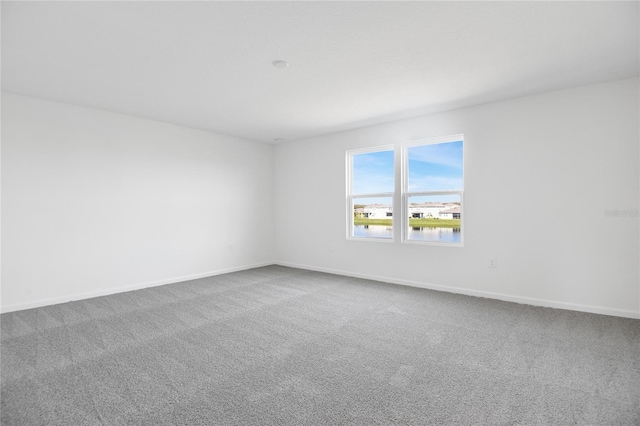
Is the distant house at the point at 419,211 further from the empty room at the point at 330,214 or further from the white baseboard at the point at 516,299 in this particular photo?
the white baseboard at the point at 516,299

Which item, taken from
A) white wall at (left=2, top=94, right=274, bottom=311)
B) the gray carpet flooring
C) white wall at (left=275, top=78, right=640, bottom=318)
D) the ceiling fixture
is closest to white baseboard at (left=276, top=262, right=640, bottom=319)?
white wall at (left=275, top=78, right=640, bottom=318)

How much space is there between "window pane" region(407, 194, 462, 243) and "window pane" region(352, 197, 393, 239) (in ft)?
1.20

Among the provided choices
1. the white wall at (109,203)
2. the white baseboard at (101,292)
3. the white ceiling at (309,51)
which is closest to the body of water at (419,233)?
the white ceiling at (309,51)

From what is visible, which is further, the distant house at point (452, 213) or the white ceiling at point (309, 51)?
the distant house at point (452, 213)

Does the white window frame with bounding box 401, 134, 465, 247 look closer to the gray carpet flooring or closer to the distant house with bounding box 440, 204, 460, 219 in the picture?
the distant house with bounding box 440, 204, 460, 219

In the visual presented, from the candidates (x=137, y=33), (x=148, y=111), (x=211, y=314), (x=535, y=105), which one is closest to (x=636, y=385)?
(x=535, y=105)

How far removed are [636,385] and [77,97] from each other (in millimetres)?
5803

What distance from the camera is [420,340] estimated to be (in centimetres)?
268

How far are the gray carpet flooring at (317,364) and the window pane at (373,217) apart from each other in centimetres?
147

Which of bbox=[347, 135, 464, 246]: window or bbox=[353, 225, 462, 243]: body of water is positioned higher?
bbox=[347, 135, 464, 246]: window

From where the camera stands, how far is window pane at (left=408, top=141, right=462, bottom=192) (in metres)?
4.29

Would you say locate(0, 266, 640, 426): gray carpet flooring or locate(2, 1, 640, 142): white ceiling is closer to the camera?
locate(0, 266, 640, 426): gray carpet flooring

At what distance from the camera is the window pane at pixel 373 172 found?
495 centimetres

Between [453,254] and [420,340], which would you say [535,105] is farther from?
[420,340]
